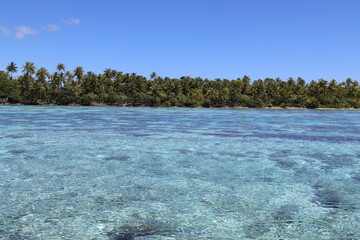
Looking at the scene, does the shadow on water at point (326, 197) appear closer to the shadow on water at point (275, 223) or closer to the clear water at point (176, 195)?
the clear water at point (176, 195)

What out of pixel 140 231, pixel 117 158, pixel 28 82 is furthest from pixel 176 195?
pixel 28 82

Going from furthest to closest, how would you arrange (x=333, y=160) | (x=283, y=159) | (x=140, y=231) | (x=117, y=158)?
(x=283, y=159)
(x=333, y=160)
(x=117, y=158)
(x=140, y=231)

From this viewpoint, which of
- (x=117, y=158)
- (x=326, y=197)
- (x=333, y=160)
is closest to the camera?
(x=326, y=197)

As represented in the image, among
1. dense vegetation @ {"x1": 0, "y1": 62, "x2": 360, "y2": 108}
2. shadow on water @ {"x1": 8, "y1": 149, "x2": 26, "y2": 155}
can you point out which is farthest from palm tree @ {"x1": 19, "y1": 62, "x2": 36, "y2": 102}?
shadow on water @ {"x1": 8, "y1": 149, "x2": 26, "y2": 155}

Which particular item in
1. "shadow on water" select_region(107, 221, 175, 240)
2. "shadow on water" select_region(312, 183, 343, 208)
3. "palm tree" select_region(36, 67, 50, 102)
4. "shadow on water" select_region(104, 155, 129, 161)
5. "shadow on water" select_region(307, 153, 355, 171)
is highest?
"palm tree" select_region(36, 67, 50, 102)

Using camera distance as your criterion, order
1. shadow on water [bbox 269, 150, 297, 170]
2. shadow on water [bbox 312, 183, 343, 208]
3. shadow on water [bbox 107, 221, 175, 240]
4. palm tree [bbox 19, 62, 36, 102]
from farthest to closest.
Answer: palm tree [bbox 19, 62, 36, 102] < shadow on water [bbox 269, 150, 297, 170] < shadow on water [bbox 312, 183, 343, 208] < shadow on water [bbox 107, 221, 175, 240]

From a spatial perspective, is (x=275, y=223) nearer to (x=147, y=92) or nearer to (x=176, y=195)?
(x=176, y=195)

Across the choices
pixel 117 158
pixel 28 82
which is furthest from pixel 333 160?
pixel 28 82

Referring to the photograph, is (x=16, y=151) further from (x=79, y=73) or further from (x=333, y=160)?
(x=79, y=73)

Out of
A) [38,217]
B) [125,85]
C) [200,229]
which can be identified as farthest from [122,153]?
[125,85]

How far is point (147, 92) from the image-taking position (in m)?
150

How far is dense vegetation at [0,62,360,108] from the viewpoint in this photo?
134 meters

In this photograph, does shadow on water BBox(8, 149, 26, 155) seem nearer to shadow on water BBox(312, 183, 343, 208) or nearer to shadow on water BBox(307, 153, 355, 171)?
shadow on water BBox(312, 183, 343, 208)

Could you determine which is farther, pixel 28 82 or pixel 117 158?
pixel 28 82
